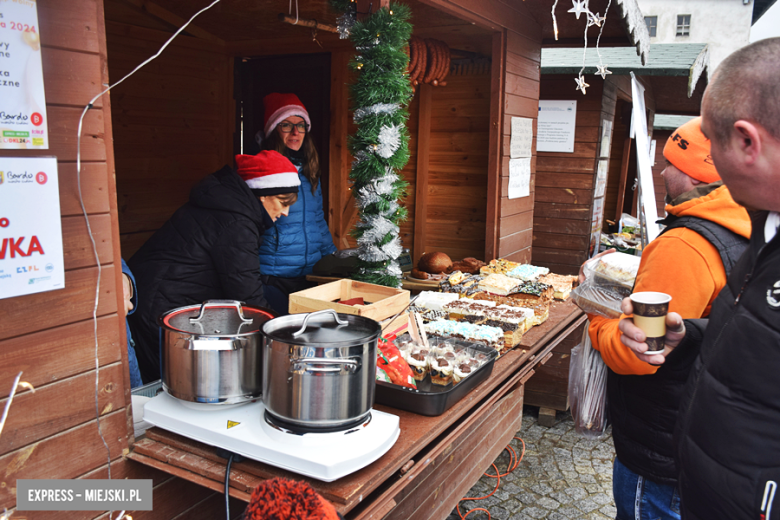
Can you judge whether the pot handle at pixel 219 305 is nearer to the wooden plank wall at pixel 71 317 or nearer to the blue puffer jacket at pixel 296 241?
the wooden plank wall at pixel 71 317

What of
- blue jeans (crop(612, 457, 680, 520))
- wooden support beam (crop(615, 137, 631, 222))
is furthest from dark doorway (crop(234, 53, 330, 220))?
wooden support beam (crop(615, 137, 631, 222))

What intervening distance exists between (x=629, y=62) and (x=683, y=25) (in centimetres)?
3036

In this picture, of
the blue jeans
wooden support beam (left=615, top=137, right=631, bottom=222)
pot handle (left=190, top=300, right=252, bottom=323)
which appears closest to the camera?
pot handle (left=190, top=300, right=252, bottom=323)

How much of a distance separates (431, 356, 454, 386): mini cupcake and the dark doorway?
12.4 feet

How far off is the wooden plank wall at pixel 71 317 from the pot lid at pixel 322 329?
565 millimetres

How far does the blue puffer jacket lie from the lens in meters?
4.17

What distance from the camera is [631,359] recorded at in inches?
78.7

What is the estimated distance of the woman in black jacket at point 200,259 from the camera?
2965 mm

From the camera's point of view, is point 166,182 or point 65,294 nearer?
point 65,294

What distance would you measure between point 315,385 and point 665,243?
1.28 m

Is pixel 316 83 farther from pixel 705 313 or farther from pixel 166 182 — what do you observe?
pixel 705 313

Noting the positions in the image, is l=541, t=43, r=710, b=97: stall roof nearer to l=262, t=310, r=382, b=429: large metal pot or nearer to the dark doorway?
the dark doorway

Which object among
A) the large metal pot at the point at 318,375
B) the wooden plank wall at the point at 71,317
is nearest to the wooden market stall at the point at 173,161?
the wooden plank wall at the point at 71,317

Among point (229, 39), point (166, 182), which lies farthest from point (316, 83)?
point (166, 182)
